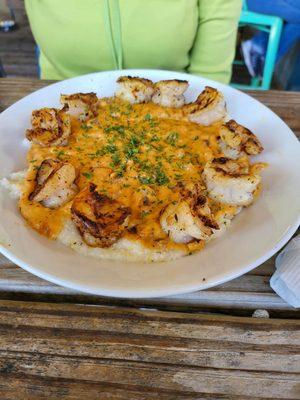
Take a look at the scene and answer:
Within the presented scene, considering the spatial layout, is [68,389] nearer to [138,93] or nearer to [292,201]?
[292,201]

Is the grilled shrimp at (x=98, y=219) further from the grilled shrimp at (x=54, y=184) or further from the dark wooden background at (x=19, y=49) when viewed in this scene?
the dark wooden background at (x=19, y=49)

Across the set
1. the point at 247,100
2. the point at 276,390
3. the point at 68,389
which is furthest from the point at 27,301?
the point at 247,100

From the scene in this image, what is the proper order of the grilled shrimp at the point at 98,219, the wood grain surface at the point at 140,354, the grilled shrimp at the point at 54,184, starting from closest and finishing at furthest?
the wood grain surface at the point at 140,354 < the grilled shrimp at the point at 98,219 < the grilled shrimp at the point at 54,184

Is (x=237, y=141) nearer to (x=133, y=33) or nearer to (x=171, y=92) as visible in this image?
(x=171, y=92)

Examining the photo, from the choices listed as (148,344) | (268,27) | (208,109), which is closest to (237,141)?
(208,109)

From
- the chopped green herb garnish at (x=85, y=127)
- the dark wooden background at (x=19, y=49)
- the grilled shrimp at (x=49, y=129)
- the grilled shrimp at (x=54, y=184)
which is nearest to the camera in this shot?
the grilled shrimp at (x=54, y=184)

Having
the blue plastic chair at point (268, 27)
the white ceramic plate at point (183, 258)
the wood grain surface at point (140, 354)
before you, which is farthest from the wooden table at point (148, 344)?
the blue plastic chair at point (268, 27)
